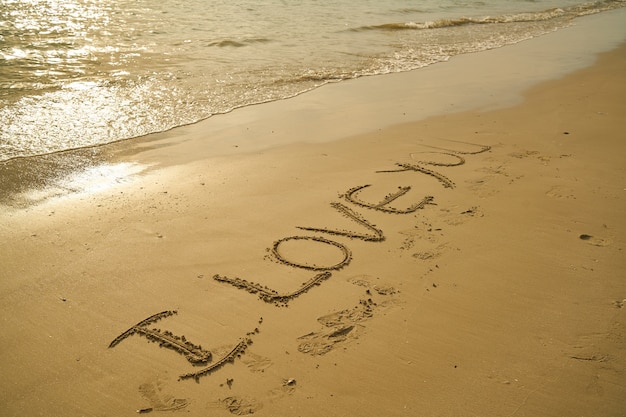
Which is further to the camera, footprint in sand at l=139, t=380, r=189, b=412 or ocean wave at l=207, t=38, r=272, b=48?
ocean wave at l=207, t=38, r=272, b=48

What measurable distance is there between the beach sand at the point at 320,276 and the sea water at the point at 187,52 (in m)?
0.91

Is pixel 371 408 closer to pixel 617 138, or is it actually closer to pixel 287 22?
pixel 617 138

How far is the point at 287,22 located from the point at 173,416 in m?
9.92

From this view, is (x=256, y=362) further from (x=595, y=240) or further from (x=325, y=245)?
(x=595, y=240)

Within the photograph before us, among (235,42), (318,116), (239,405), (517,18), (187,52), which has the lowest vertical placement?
(239,405)

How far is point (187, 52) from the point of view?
8445 millimetres

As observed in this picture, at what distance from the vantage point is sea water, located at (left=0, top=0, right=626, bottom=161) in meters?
5.75

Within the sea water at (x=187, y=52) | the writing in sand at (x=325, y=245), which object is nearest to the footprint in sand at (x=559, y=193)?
the writing in sand at (x=325, y=245)

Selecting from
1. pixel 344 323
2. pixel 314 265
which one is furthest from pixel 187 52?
pixel 344 323

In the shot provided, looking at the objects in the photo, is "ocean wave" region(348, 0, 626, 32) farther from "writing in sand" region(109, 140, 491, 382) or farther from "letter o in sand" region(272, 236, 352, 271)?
"letter o in sand" region(272, 236, 352, 271)

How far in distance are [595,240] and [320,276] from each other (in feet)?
6.22

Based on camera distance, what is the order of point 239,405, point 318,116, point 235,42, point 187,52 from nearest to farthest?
point 239,405, point 318,116, point 187,52, point 235,42

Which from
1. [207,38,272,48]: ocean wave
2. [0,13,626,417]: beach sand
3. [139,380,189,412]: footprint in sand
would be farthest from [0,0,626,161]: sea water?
[139,380,189,412]: footprint in sand

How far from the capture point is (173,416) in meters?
2.18
